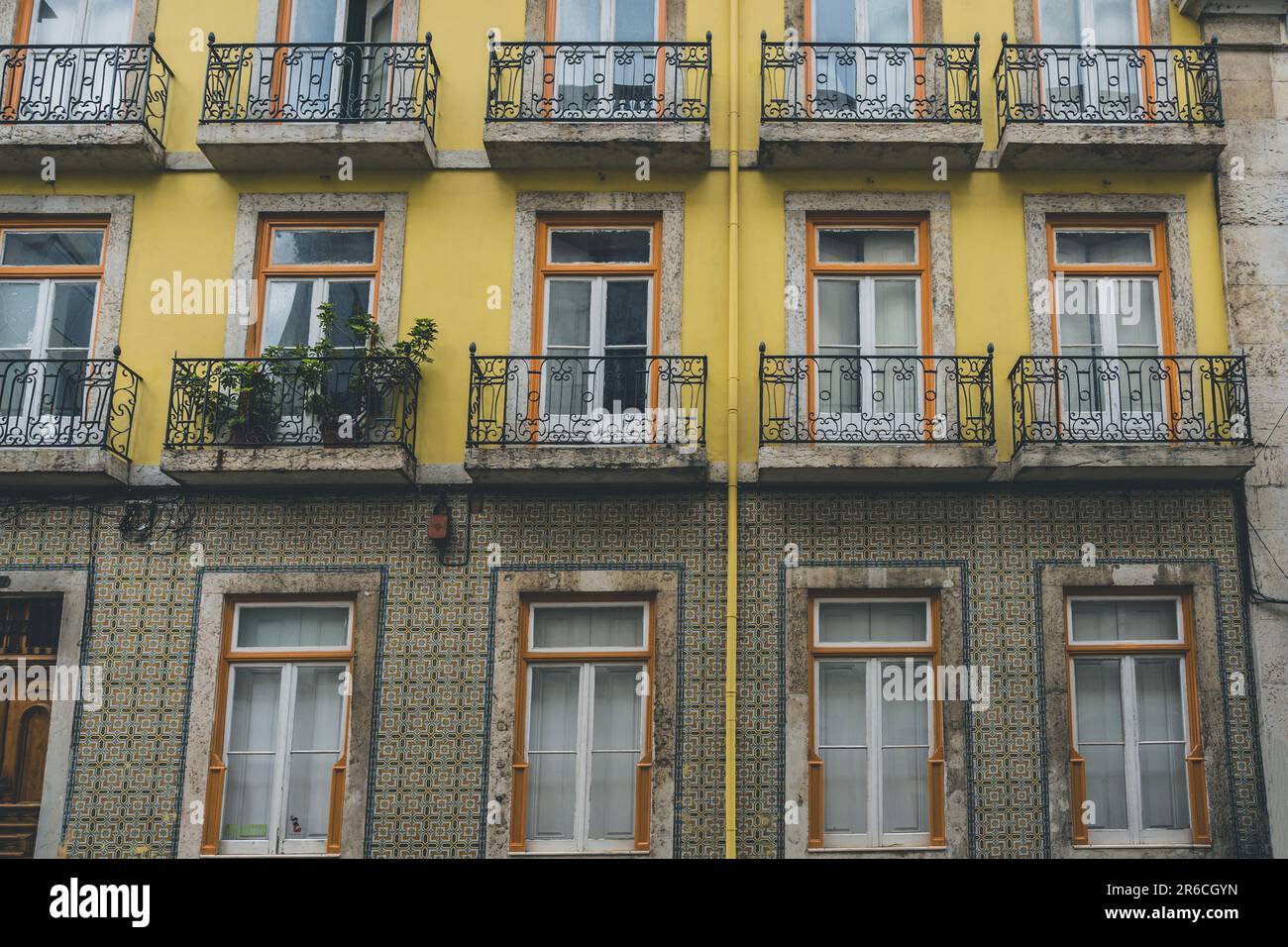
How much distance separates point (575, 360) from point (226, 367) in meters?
2.92

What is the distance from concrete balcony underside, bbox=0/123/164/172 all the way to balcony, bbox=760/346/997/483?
564cm

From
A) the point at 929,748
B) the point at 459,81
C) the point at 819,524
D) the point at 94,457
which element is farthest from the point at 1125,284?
the point at 94,457

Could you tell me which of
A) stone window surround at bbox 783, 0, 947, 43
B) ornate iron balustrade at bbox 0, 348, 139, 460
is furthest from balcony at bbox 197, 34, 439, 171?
stone window surround at bbox 783, 0, 947, 43

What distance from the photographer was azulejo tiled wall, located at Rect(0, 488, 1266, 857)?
9953 millimetres

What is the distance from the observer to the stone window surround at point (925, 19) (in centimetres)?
1139

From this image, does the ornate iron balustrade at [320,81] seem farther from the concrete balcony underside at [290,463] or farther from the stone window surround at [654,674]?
the stone window surround at [654,674]

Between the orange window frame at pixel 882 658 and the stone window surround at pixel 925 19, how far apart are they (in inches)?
198

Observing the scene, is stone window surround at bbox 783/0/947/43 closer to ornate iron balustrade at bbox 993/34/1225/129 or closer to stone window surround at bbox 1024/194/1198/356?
ornate iron balustrade at bbox 993/34/1225/129

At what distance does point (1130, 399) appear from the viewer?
415 inches

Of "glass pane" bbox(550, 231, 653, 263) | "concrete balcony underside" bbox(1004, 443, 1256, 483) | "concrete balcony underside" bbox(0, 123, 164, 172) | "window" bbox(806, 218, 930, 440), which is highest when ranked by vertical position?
"concrete balcony underside" bbox(0, 123, 164, 172)

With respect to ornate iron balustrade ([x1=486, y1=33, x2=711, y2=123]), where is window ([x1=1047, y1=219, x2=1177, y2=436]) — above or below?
below

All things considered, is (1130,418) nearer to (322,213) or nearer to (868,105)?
(868,105)

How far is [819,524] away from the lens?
34.2ft

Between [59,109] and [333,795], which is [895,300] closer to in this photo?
[333,795]
